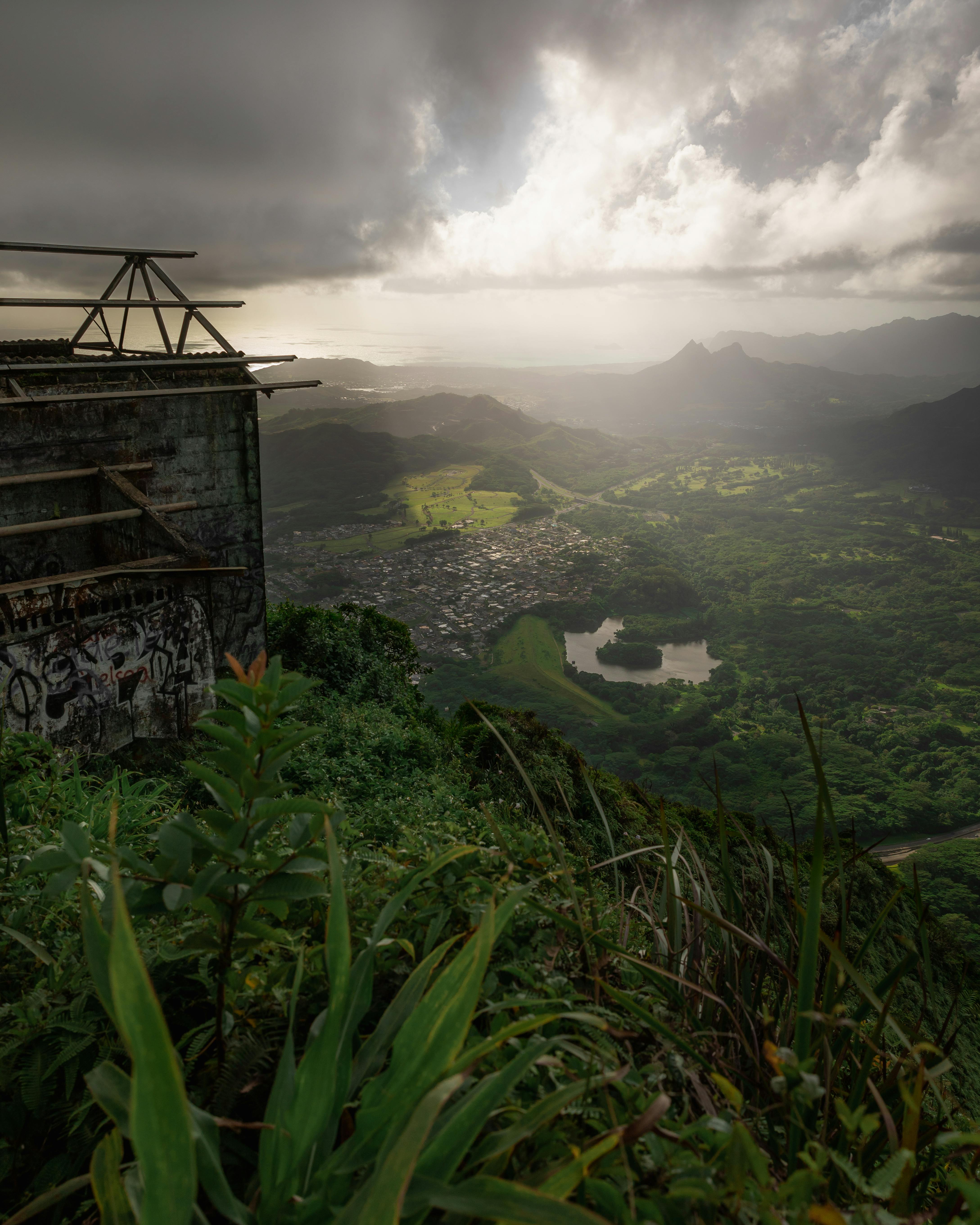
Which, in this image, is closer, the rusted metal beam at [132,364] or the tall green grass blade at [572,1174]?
the tall green grass blade at [572,1174]

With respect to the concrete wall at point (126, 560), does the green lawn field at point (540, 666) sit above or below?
Result: below

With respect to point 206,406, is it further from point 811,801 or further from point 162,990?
point 811,801

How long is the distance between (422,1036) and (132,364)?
768cm

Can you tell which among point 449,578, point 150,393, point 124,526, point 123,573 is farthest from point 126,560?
point 449,578

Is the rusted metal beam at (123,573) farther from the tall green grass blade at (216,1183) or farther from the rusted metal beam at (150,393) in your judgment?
the tall green grass blade at (216,1183)

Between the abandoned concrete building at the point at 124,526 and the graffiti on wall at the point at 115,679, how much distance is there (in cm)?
1


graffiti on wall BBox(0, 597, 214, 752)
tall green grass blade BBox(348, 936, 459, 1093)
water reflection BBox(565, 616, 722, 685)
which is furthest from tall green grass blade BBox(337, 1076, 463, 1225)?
water reflection BBox(565, 616, 722, 685)

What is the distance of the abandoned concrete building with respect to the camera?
5.45m

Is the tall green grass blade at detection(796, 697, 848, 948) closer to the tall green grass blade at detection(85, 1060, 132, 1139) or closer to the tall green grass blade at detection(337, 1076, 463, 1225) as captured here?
the tall green grass blade at detection(337, 1076, 463, 1225)

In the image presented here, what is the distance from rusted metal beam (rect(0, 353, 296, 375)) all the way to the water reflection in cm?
3944

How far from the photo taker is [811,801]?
29609 millimetres

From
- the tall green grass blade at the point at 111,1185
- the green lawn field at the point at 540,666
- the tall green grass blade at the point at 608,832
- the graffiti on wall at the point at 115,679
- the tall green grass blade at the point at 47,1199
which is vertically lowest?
the green lawn field at the point at 540,666

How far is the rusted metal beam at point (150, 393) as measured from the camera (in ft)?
18.9

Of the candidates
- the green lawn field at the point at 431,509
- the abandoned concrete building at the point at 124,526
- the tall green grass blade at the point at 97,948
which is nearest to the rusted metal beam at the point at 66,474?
the abandoned concrete building at the point at 124,526
